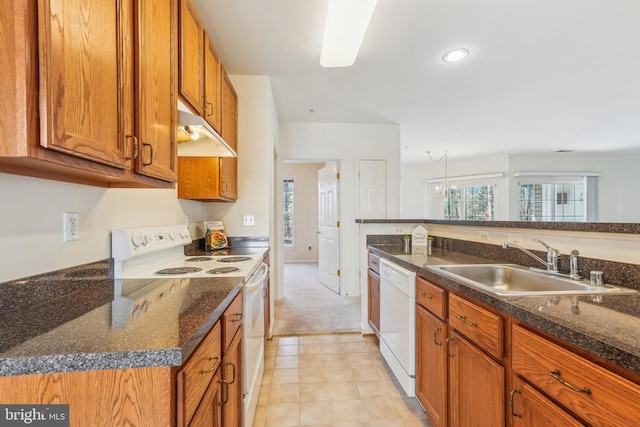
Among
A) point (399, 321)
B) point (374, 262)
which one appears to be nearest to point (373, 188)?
point (374, 262)

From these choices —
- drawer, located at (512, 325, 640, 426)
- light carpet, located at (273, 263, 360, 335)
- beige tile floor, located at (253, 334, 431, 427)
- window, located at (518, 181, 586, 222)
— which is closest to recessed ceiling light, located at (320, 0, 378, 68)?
drawer, located at (512, 325, 640, 426)

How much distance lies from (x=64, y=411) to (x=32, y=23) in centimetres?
85

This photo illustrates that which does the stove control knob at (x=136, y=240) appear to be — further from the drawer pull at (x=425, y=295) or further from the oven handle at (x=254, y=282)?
the drawer pull at (x=425, y=295)

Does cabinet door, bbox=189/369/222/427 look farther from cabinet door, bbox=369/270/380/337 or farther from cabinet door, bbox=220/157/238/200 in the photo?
cabinet door, bbox=369/270/380/337

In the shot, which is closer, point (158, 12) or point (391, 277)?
point (158, 12)

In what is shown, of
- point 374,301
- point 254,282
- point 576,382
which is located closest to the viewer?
point 576,382

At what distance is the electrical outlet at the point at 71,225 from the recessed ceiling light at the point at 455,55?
272cm

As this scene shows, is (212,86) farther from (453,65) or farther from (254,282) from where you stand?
(453,65)

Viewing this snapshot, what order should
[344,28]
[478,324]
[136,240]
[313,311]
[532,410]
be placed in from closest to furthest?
1. [532,410]
2. [478,324]
3. [136,240]
4. [344,28]
5. [313,311]

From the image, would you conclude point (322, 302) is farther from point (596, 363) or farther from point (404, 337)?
point (596, 363)

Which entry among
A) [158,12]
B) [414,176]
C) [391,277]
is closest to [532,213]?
[414,176]

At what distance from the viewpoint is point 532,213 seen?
6.60 metres

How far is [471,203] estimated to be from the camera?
287 inches

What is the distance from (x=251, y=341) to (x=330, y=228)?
119 inches
